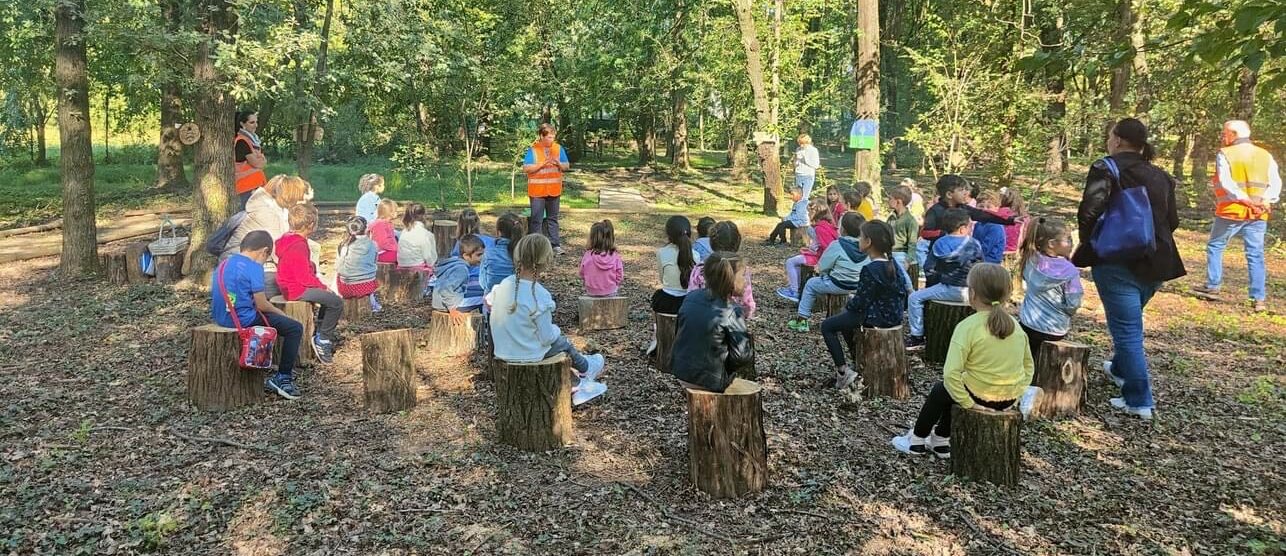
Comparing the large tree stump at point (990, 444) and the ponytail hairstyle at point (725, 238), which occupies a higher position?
the ponytail hairstyle at point (725, 238)

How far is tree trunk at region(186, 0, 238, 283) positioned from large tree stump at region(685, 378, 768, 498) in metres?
7.03

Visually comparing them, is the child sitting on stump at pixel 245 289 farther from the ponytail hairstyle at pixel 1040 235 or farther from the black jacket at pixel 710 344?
the ponytail hairstyle at pixel 1040 235

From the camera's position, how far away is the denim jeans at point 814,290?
281 inches

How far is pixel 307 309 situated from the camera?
650cm

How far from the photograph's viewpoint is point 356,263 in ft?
25.1

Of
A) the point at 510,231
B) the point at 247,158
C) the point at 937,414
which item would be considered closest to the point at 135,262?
the point at 247,158

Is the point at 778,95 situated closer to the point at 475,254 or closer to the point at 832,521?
the point at 475,254

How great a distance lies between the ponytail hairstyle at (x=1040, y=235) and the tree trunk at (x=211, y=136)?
315 inches

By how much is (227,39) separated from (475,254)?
4.50 meters

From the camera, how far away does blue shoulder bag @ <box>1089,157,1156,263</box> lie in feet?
16.2

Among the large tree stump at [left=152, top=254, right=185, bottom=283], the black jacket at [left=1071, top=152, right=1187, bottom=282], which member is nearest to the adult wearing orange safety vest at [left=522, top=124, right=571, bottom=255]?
the large tree stump at [left=152, top=254, right=185, bottom=283]

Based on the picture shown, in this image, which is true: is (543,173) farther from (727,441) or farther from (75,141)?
(727,441)

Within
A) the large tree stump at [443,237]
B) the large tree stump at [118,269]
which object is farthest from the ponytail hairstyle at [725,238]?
the large tree stump at [118,269]

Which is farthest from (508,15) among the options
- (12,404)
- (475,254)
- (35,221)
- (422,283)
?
(12,404)
